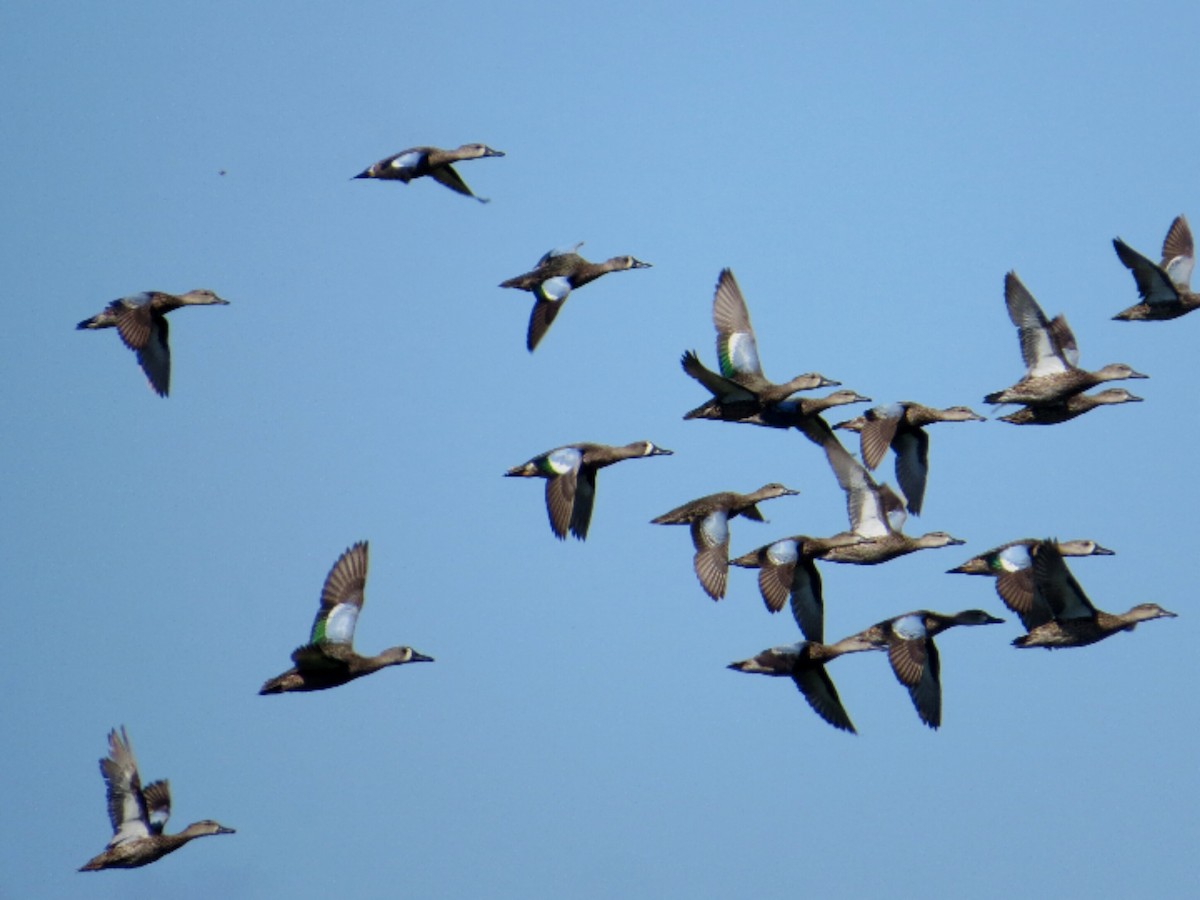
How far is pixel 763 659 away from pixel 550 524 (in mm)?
4118

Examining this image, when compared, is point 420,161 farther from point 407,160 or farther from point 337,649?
point 337,649

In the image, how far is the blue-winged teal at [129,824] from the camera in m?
34.7

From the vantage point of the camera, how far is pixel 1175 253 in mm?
41438

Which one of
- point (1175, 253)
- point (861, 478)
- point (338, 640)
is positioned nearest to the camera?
point (338, 640)

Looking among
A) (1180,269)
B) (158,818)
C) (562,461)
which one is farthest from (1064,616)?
(158,818)

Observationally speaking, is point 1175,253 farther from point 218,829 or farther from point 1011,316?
point 218,829

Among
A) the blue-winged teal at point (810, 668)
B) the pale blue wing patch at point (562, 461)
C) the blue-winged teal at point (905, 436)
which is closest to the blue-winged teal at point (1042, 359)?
the blue-winged teal at point (905, 436)

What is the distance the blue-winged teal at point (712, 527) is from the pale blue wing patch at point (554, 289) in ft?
15.3

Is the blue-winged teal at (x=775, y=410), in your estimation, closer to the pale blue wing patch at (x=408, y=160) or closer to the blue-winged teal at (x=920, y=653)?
the blue-winged teal at (x=920, y=653)

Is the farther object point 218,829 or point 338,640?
point 218,829

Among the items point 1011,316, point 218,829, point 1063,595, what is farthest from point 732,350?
point 218,829

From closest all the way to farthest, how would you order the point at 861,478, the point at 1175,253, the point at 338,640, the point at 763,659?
the point at 338,640
the point at 763,659
the point at 861,478
the point at 1175,253

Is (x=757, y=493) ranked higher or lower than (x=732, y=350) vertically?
lower

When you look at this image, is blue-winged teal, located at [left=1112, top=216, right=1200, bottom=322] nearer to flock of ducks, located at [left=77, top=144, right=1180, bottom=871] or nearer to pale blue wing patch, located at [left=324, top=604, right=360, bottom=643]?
flock of ducks, located at [left=77, top=144, right=1180, bottom=871]
